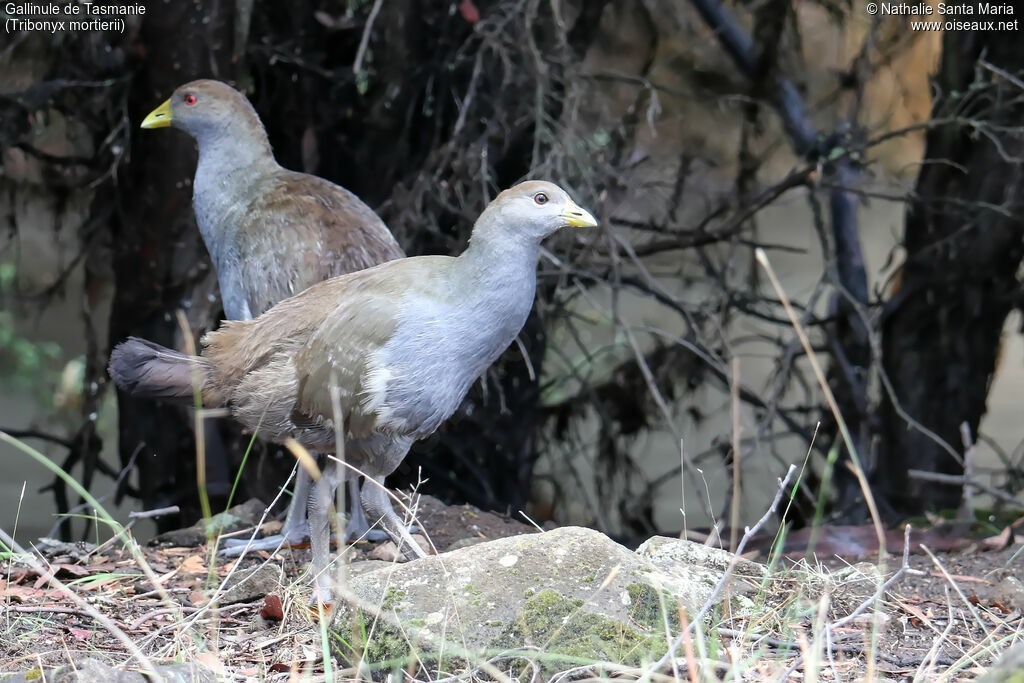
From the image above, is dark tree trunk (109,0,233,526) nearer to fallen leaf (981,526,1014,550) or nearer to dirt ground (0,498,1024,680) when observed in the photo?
dirt ground (0,498,1024,680)

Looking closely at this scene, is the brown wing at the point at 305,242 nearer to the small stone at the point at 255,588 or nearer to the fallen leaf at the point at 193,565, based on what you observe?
the fallen leaf at the point at 193,565

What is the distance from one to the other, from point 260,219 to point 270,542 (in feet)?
4.57

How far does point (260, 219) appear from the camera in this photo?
16.1ft

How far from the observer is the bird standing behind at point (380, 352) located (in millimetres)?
3826

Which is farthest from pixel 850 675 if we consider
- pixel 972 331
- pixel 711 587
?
pixel 972 331

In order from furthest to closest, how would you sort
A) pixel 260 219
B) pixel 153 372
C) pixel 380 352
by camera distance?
pixel 260 219, pixel 153 372, pixel 380 352

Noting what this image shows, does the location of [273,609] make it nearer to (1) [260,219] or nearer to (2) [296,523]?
(2) [296,523]

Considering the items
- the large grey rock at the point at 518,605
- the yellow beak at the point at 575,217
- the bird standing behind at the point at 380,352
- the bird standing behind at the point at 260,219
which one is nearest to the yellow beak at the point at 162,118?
the bird standing behind at the point at 260,219

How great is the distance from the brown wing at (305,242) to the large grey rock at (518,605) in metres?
1.79

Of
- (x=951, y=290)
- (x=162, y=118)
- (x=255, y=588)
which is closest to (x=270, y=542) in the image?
(x=255, y=588)

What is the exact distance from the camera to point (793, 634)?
3.31 meters

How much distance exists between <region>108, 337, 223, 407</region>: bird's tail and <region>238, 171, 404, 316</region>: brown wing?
79 cm

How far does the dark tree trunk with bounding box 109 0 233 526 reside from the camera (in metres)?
5.88

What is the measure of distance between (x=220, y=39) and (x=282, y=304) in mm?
2281
